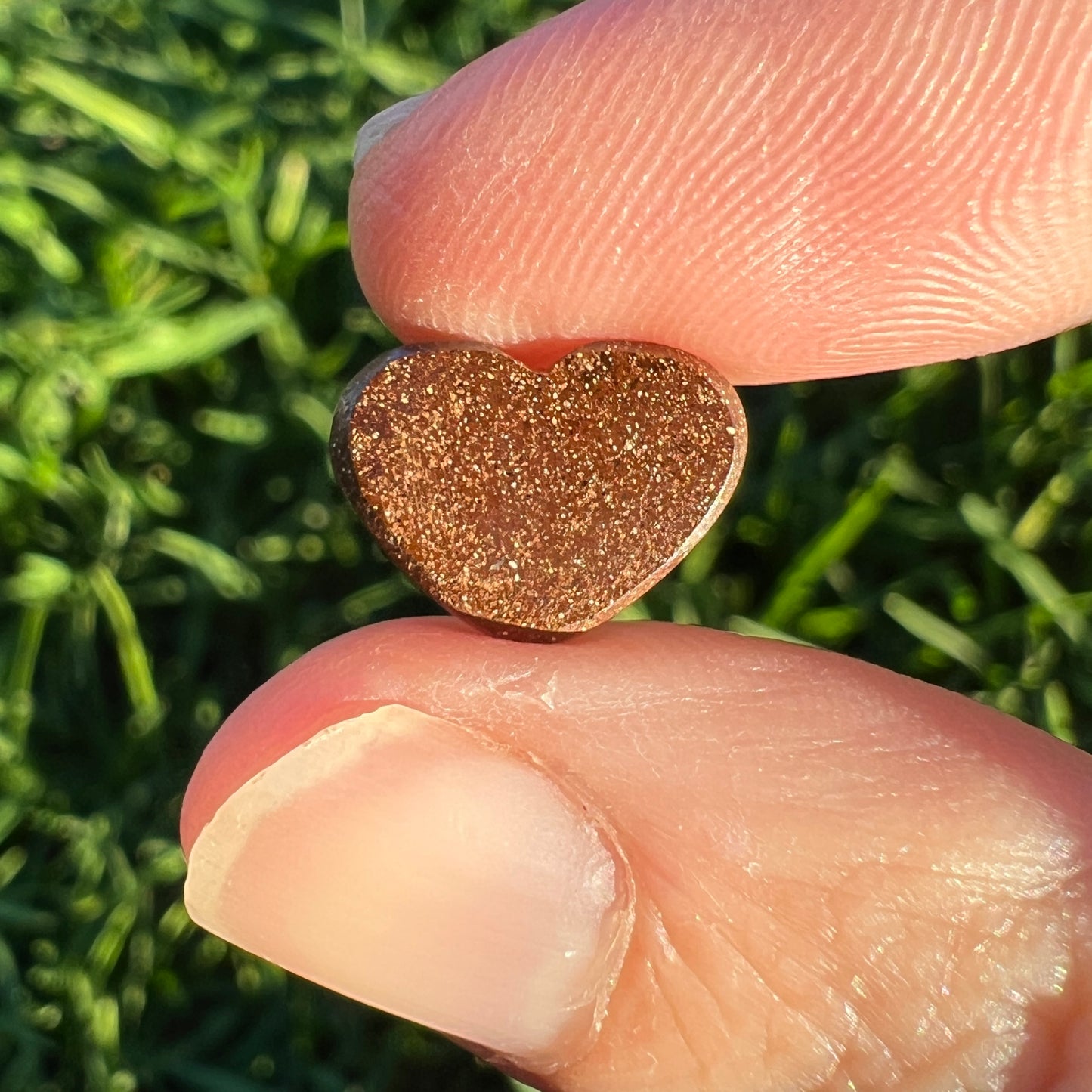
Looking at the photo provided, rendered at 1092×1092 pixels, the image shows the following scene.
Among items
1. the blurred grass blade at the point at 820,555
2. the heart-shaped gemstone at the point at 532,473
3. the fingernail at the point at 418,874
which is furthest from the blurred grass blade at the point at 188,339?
the blurred grass blade at the point at 820,555

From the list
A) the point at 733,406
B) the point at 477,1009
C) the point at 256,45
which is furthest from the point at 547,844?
the point at 256,45

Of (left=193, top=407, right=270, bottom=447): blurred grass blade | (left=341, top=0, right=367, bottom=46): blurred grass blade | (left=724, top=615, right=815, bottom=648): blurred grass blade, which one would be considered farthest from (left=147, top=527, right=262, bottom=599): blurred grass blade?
(left=341, top=0, right=367, bottom=46): blurred grass blade

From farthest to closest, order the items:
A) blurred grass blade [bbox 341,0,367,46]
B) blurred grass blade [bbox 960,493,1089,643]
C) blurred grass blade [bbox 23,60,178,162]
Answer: blurred grass blade [bbox 341,0,367,46], blurred grass blade [bbox 23,60,178,162], blurred grass blade [bbox 960,493,1089,643]

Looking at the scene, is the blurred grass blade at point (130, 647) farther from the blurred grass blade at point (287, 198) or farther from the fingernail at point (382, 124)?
the fingernail at point (382, 124)

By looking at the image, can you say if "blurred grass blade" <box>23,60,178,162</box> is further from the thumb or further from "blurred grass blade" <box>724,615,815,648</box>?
"blurred grass blade" <box>724,615,815,648</box>

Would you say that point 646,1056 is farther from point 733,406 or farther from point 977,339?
point 977,339
